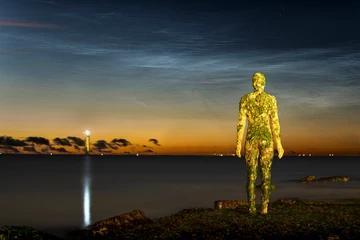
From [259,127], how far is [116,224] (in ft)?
27.1

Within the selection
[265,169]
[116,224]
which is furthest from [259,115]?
[116,224]

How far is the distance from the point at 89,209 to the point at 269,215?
81.2ft

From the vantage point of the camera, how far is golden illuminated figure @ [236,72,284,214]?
698 inches

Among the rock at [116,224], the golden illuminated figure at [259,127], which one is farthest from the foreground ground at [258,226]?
the golden illuminated figure at [259,127]

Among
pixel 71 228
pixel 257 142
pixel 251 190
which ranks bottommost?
pixel 71 228

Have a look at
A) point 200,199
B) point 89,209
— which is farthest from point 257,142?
point 200,199

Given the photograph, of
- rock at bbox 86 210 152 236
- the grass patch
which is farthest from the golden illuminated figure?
rock at bbox 86 210 152 236

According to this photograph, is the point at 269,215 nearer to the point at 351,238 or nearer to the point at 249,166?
the point at 249,166

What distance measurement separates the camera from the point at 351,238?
48.1 feet

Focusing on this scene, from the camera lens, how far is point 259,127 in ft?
58.3

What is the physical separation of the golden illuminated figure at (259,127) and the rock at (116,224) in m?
6.52

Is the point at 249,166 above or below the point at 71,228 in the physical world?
above

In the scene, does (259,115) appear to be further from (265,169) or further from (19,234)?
(19,234)

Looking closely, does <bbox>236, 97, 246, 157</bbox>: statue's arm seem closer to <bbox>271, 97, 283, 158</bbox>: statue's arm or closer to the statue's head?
the statue's head
